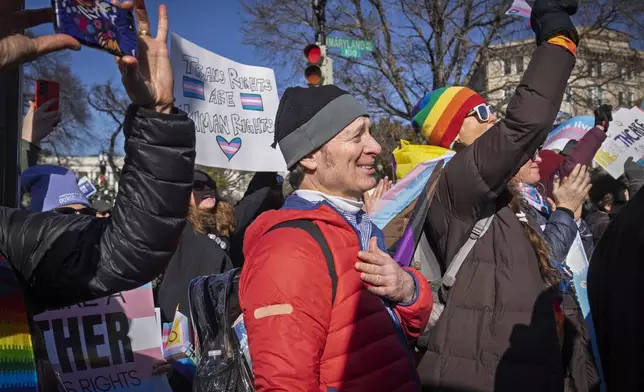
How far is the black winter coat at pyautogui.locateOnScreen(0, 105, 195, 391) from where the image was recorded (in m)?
1.70

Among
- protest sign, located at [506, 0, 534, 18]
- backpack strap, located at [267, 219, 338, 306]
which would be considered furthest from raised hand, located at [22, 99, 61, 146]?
protest sign, located at [506, 0, 534, 18]

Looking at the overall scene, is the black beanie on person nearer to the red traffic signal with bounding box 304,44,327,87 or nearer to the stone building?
the red traffic signal with bounding box 304,44,327,87

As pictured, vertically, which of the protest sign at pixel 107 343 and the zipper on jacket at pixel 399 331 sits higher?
the zipper on jacket at pixel 399 331

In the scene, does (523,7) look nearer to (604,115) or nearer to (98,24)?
(604,115)

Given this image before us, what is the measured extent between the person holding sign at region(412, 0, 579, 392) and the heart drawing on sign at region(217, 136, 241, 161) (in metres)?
2.75

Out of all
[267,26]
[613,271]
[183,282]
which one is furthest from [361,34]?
[613,271]

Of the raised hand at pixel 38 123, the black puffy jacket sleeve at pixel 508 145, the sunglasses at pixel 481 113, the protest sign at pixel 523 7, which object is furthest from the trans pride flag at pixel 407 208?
the raised hand at pixel 38 123

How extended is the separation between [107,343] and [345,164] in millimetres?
1752

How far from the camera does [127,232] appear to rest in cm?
175

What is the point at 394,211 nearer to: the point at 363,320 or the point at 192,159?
the point at 363,320

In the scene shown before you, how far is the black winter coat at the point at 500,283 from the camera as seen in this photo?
2279 millimetres

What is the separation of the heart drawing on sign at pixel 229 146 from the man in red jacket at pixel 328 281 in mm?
2748

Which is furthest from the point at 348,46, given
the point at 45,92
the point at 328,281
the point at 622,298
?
the point at 622,298

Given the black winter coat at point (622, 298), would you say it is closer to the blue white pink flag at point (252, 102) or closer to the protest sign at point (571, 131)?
the protest sign at point (571, 131)
